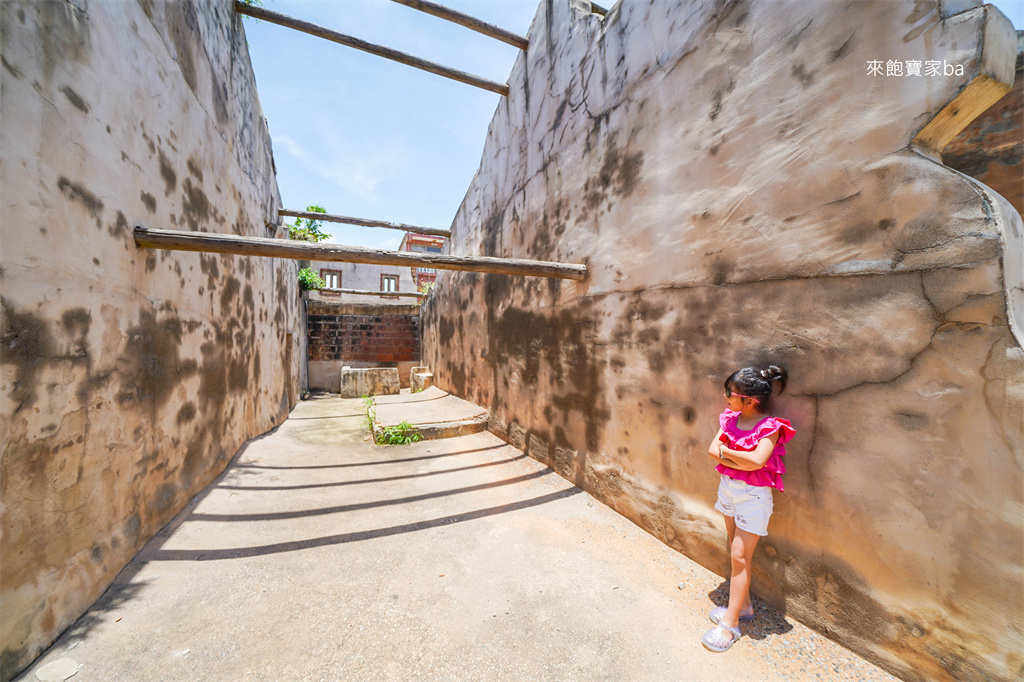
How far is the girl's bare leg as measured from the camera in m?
1.64

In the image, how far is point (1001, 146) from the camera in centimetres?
208

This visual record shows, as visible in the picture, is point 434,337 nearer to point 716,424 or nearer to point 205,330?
point 205,330

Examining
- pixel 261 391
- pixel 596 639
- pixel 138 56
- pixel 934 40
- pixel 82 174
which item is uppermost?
pixel 138 56

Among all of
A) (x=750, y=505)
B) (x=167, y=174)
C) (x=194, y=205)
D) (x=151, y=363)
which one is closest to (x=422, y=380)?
(x=194, y=205)

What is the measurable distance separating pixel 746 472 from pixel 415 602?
176 centimetres

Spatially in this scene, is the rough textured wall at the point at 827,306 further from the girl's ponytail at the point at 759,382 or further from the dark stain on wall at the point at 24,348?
the dark stain on wall at the point at 24,348

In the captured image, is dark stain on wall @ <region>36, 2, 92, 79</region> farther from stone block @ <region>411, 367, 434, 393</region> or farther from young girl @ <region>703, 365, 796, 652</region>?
stone block @ <region>411, 367, 434, 393</region>

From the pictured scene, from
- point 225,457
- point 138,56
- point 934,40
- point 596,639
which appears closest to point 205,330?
point 225,457

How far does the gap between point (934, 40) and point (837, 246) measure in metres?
0.76

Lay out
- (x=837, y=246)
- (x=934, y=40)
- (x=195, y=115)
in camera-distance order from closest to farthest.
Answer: (x=934, y=40), (x=837, y=246), (x=195, y=115)

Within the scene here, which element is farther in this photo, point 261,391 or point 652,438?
point 261,391

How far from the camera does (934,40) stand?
1.35 m

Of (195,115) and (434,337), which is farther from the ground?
(195,115)

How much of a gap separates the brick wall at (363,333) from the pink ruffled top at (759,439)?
10.7 metres
